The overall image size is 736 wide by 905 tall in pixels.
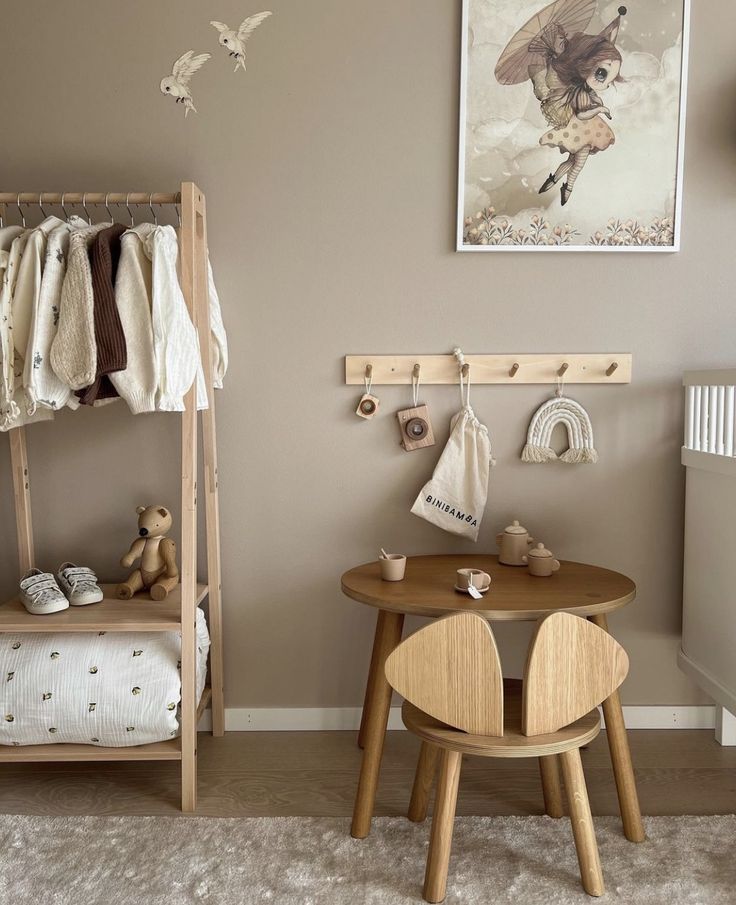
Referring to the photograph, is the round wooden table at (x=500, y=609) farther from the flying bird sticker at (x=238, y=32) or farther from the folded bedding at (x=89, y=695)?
the flying bird sticker at (x=238, y=32)

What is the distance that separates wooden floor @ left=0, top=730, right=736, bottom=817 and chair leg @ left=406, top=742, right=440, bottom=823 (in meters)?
0.08

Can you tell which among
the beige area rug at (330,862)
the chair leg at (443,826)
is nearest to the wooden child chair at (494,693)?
the chair leg at (443,826)

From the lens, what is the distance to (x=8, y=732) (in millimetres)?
1971

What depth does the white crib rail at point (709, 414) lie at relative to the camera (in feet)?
7.12

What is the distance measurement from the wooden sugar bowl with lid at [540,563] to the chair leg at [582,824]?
518 millimetres

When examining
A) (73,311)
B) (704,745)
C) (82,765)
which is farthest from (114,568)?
(704,745)

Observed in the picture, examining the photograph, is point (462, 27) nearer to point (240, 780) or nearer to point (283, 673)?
point (283, 673)

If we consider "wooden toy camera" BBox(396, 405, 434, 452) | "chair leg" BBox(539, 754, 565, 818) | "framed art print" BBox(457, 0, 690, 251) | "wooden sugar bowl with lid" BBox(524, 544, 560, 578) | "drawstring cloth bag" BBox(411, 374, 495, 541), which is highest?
"framed art print" BBox(457, 0, 690, 251)

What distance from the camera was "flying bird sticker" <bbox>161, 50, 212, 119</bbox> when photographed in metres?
2.24

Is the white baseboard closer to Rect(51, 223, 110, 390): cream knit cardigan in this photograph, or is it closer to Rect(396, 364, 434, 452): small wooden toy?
Rect(396, 364, 434, 452): small wooden toy

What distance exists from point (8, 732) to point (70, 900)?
0.49 m

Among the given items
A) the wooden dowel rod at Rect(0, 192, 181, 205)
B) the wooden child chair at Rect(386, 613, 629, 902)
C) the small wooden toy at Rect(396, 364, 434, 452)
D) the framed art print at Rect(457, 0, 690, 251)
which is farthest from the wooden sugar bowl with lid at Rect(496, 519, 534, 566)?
the wooden dowel rod at Rect(0, 192, 181, 205)

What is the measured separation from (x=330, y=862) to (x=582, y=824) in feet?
1.79

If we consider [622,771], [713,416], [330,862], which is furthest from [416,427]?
[330,862]
